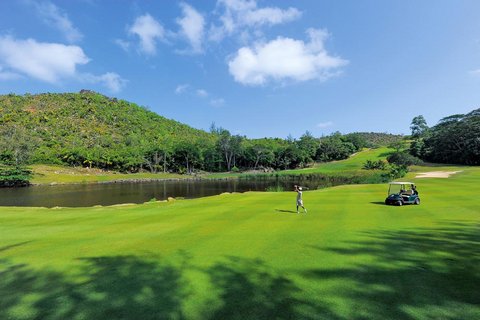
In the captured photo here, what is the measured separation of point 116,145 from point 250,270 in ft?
446

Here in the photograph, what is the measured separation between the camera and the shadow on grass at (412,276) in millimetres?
6340

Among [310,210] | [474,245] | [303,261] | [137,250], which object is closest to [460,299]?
[303,261]

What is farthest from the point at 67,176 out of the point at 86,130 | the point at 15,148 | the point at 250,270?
the point at 250,270

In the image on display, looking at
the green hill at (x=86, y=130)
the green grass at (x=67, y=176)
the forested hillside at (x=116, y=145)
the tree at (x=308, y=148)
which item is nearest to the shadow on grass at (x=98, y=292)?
the green grass at (x=67, y=176)

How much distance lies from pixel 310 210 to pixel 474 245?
10530mm

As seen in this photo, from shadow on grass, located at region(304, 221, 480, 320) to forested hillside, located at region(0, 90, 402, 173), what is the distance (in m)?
108

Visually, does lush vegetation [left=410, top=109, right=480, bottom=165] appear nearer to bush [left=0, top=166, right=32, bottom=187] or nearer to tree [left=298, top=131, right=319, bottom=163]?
tree [left=298, top=131, right=319, bottom=163]

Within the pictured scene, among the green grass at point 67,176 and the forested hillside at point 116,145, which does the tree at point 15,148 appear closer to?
the forested hillside at point 116,145

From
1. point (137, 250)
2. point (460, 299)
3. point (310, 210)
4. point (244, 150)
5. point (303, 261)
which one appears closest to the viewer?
point (460, 299)

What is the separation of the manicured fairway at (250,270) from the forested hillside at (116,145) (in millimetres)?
99859

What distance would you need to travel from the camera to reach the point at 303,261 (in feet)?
31.2

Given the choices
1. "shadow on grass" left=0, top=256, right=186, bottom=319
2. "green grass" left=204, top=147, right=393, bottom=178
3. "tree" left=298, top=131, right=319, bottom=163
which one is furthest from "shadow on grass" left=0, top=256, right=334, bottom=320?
"tree" left=298, top=131, right=319, bottom=163

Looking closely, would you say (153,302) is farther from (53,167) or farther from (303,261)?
(53,167)

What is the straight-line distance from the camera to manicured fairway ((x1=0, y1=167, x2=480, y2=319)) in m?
6.71
